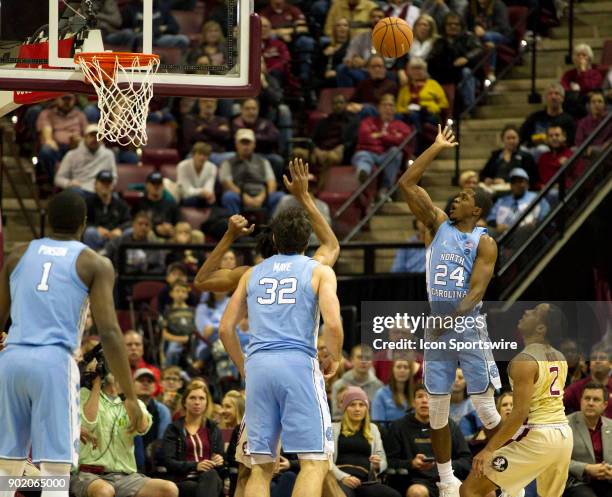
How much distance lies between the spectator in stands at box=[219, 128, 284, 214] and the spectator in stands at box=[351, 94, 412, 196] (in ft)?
3.83

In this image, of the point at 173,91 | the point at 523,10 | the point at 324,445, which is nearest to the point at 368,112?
the point at 523,10

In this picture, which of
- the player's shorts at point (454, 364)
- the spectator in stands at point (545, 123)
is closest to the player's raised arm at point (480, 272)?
the player's shorts at point (454, 364)

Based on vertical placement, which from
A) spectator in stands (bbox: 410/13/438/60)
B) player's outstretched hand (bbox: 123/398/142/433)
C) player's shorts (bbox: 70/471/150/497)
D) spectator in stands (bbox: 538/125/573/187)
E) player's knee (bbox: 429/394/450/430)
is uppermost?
spectator in stands (bbox: 410/13/438/60)

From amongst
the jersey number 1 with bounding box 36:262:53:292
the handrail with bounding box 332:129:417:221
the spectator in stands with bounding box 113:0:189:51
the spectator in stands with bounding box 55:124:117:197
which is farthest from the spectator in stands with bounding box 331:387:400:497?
the spectator in stands with bounding box 113:0:189:51

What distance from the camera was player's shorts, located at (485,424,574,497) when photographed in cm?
1080

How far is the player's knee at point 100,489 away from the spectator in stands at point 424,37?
386 inches

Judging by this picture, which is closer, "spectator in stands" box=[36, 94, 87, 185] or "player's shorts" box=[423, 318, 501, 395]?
"player's shorts" box=[423, 318, 501, 395]

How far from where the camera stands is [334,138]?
19594 millimetres

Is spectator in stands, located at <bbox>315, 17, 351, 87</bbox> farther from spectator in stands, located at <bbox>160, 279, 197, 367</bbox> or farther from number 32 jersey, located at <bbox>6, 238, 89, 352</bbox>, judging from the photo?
number 32 jersey, located at <bbox>6, 238, 89, 352</bbox>

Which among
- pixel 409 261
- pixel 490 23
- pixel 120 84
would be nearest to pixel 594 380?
pixel 409 261

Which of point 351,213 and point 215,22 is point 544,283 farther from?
point 215,22

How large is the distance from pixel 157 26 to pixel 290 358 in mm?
13320

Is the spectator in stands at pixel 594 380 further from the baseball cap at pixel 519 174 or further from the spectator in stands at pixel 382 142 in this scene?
the spectator in stands at pixel 382 142

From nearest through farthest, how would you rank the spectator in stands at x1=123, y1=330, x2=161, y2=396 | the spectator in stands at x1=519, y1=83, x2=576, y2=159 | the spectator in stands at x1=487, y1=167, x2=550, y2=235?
the spectator in stands at x1=123, y1=330, x2=161, y2=396 < the spectator in stands at x1=487, y1=167, x2=550, y2=235 < the spectator in stands at x1=519, y1=83, x2=576, y2=159
